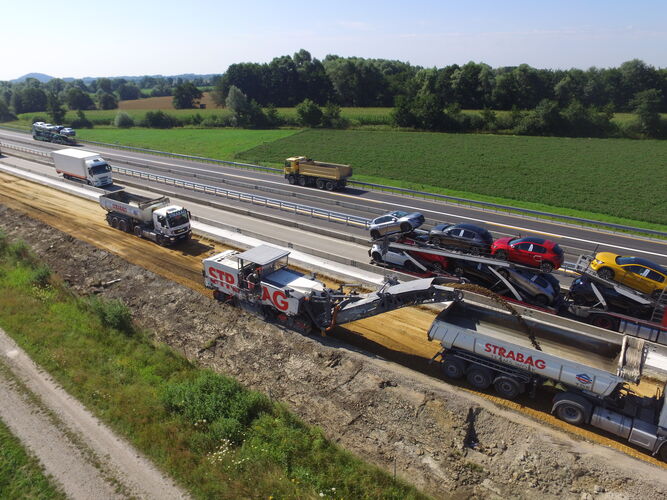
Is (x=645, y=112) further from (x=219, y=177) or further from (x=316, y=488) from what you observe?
(x=316, y=488)

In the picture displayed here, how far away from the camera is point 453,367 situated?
14.8 meters

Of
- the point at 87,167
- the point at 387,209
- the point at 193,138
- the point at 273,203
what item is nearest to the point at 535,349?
the point at 387,209

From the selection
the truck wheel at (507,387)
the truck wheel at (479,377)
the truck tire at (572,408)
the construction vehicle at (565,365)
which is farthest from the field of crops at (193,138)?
the truck tire at (572,408)

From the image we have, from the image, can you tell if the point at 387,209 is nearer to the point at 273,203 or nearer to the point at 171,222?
the point at 273,203

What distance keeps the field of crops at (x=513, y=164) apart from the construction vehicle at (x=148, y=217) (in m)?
28.4

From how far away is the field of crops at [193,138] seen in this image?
6981 cm

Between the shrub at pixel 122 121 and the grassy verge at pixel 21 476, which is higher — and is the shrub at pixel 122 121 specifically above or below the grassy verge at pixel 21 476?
above

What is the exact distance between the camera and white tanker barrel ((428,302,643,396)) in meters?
12.2

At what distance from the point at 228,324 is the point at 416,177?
3867cm

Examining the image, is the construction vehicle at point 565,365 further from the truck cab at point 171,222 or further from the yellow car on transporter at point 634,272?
the truck cab at point 171,222

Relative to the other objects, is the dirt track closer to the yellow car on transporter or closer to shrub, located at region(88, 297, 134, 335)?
shrub, located at region(88, 297, 134, 335)

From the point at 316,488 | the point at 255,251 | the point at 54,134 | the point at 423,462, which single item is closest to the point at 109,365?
the point at 255,251

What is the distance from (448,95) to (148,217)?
8322 cm

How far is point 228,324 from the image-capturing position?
727 inches
